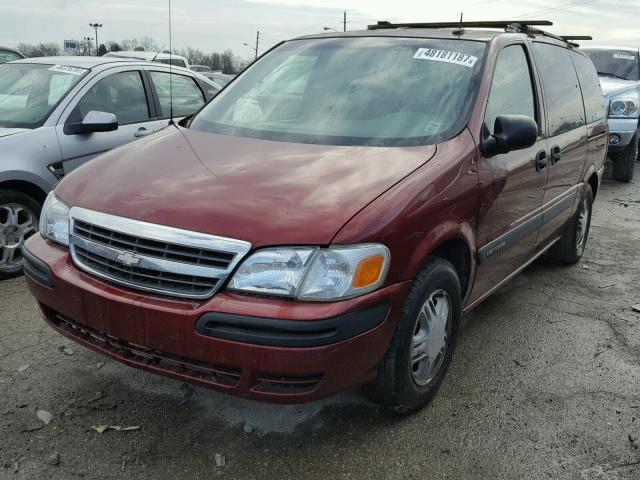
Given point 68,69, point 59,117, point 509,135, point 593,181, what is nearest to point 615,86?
point 593,181

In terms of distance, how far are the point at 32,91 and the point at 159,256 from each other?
11.1ft

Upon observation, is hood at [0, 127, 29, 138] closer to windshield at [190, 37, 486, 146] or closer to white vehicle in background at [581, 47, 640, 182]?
windshield at [190, 37, 486, 146]

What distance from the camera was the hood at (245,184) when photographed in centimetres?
224

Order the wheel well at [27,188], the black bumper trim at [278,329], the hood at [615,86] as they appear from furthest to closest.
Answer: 1. the hood at [615,86]
2. the wheel well at [27,188]
3. the black bumper trim at [278,329]

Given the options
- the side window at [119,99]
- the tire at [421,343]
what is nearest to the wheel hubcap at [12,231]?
the side window at [119,99]

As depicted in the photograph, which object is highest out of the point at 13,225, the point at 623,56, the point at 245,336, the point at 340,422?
the point at 623,56

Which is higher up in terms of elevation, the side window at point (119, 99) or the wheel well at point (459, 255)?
the side window at point (119, 99)

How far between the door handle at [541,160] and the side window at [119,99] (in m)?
3.40

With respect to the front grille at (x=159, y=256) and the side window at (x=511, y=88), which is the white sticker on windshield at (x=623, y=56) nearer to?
the side window at (x=511, y=88)

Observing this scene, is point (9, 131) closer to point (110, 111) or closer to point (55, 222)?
point (110, 111)

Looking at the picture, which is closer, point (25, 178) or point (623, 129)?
point (25, 178)

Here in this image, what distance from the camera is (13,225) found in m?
4.27

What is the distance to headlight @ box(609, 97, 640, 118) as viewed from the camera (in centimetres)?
870

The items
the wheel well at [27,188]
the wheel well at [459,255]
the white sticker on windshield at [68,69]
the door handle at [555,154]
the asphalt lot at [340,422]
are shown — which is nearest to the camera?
the asphalt lot at [340,422]
